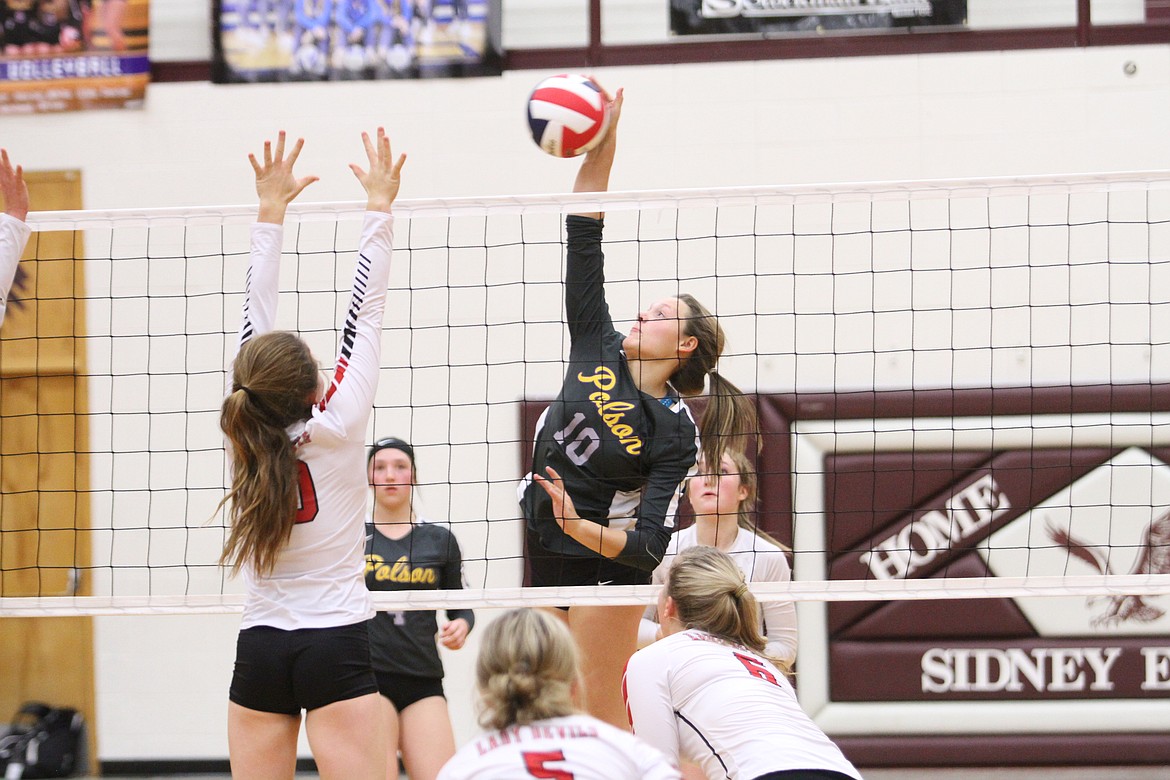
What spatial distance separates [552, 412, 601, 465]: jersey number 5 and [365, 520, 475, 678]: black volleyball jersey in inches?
38.2

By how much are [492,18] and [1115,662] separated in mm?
4628

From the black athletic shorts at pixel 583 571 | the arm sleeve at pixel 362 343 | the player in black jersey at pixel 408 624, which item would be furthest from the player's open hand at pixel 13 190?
the black athletic shorts at pixel 583 571

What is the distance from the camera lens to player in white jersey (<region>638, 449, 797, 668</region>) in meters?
4.14

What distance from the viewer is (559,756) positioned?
7.19 ft

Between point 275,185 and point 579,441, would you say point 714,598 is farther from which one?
point 275,185

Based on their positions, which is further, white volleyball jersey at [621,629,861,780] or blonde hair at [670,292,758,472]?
blonde hair at [670,292,758,472]

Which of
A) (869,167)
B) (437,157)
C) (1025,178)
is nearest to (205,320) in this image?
(437,157)

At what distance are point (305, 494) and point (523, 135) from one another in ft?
12.8

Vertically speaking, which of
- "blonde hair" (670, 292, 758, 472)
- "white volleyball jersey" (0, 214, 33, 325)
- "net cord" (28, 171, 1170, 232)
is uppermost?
"net cord" (28, 171, 1170, 232)

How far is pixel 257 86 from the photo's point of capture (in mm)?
6406

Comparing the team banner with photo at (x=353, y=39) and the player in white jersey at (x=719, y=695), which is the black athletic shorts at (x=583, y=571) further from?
the team banner with photo at (x=353, y=39)

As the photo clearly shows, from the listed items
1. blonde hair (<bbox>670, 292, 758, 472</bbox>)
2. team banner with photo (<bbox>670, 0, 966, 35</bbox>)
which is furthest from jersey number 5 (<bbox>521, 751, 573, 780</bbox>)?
team banner with photo (<bbox>670, 0, 966, 35</bbox>)

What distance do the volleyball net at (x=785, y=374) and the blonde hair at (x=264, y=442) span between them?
306 centimetres

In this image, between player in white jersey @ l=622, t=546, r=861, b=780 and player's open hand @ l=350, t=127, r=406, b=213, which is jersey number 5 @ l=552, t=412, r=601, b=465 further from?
player's open hand @ l=350, t=127, r=406, b=213
